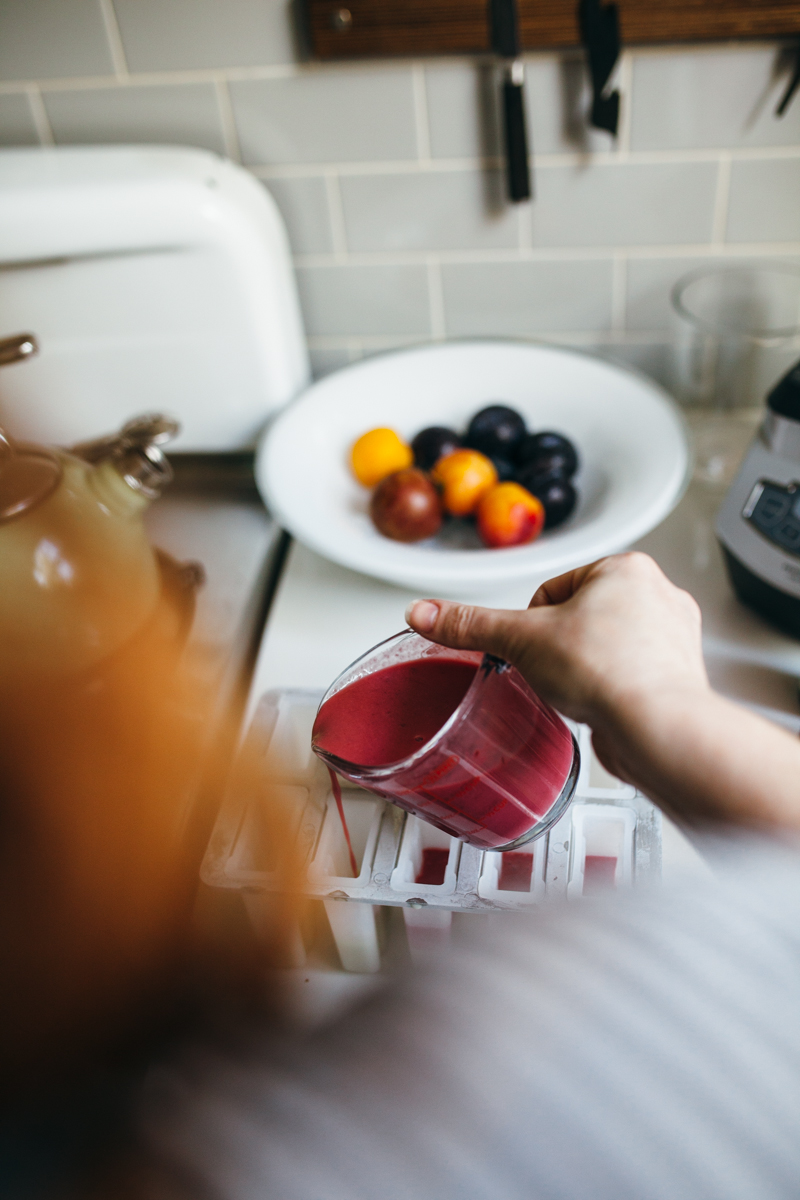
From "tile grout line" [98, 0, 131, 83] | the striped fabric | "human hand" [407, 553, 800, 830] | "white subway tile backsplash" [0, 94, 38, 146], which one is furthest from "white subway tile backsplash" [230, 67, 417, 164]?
the striped fabric

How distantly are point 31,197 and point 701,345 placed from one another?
2.08ft

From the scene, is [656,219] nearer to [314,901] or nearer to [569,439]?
[569,439]

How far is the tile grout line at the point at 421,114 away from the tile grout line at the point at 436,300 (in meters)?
0.10

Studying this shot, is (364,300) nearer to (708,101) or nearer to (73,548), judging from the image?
(708,101)

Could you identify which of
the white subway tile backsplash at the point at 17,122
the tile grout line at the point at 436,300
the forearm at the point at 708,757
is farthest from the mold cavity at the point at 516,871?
the white subway tile backsplash at the point at 17,122

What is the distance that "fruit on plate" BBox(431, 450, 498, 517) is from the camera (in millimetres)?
767

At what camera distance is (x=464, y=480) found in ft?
2.51

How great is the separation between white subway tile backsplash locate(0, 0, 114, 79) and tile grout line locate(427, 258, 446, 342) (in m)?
0.35

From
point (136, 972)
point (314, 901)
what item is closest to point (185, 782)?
point (314, 901)

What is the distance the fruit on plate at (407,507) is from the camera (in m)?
0.75

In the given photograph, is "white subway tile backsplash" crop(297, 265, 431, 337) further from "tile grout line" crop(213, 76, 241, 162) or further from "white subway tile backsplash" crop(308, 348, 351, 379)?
"tile grout line" crop(213, 76, 241, 162)

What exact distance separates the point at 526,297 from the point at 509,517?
0.32 m

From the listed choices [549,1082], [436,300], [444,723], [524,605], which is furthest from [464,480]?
[549,1082]

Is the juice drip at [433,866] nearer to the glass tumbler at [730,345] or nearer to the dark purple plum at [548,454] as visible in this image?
the dark purple plum at [548,454]
